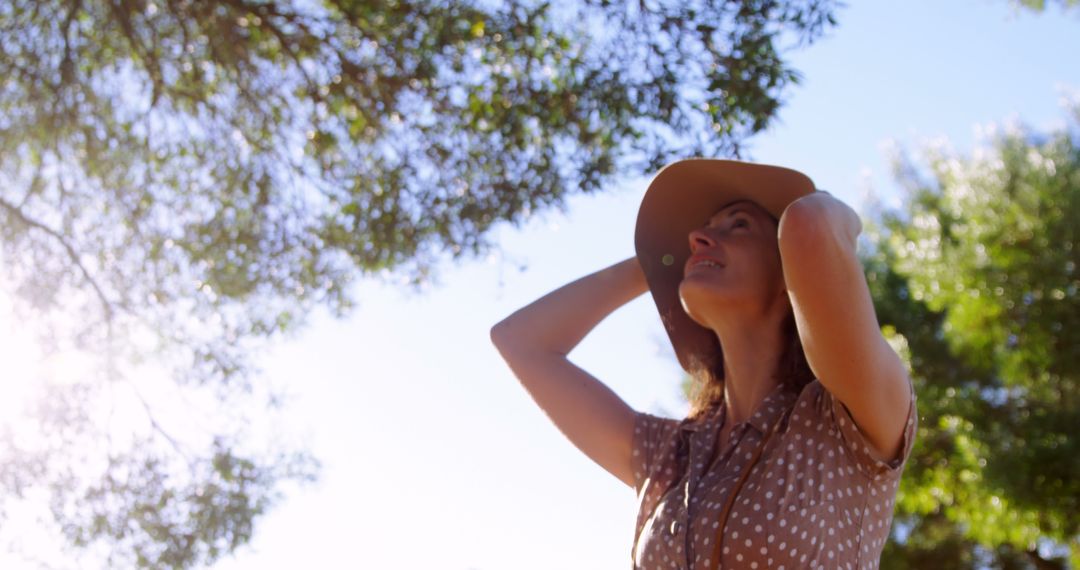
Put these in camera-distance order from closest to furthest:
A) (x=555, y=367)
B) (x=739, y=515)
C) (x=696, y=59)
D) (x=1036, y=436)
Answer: (x=739, y=515), (x=555, y=367), (x=696, y=59), (x=1036, y=436)

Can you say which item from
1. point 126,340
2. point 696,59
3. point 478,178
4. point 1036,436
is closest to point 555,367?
point 696,59

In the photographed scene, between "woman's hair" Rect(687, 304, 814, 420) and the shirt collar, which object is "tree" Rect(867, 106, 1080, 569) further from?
the shirt collar

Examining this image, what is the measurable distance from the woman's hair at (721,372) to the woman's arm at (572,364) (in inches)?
8.9

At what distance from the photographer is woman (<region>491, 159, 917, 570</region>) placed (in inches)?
100.0

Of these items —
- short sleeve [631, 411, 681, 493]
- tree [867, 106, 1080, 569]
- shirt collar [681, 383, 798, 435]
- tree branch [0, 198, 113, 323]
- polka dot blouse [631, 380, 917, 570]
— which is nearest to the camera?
polka dot blouse [631, 380, 917, 570]

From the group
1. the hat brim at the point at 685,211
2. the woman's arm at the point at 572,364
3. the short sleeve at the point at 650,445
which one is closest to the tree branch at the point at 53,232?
the woman's arm at the point at 572,364

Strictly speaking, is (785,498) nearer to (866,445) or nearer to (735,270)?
(866,445)

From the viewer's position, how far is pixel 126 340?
886 centimetres

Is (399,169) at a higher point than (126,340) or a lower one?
lower

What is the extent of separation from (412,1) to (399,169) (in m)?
1.02

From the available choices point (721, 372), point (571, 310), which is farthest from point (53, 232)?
point (721, 372)

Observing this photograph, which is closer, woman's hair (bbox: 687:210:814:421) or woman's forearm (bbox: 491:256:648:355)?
woman's hair (bbox: 687:210:814:421)

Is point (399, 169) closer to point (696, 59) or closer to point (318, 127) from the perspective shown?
point (318, 127)

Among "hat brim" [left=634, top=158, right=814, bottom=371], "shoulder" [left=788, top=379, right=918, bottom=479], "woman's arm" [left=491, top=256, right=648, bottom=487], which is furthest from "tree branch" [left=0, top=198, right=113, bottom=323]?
"shoulder" [left=788, top=379, right=918, bottom=479]
